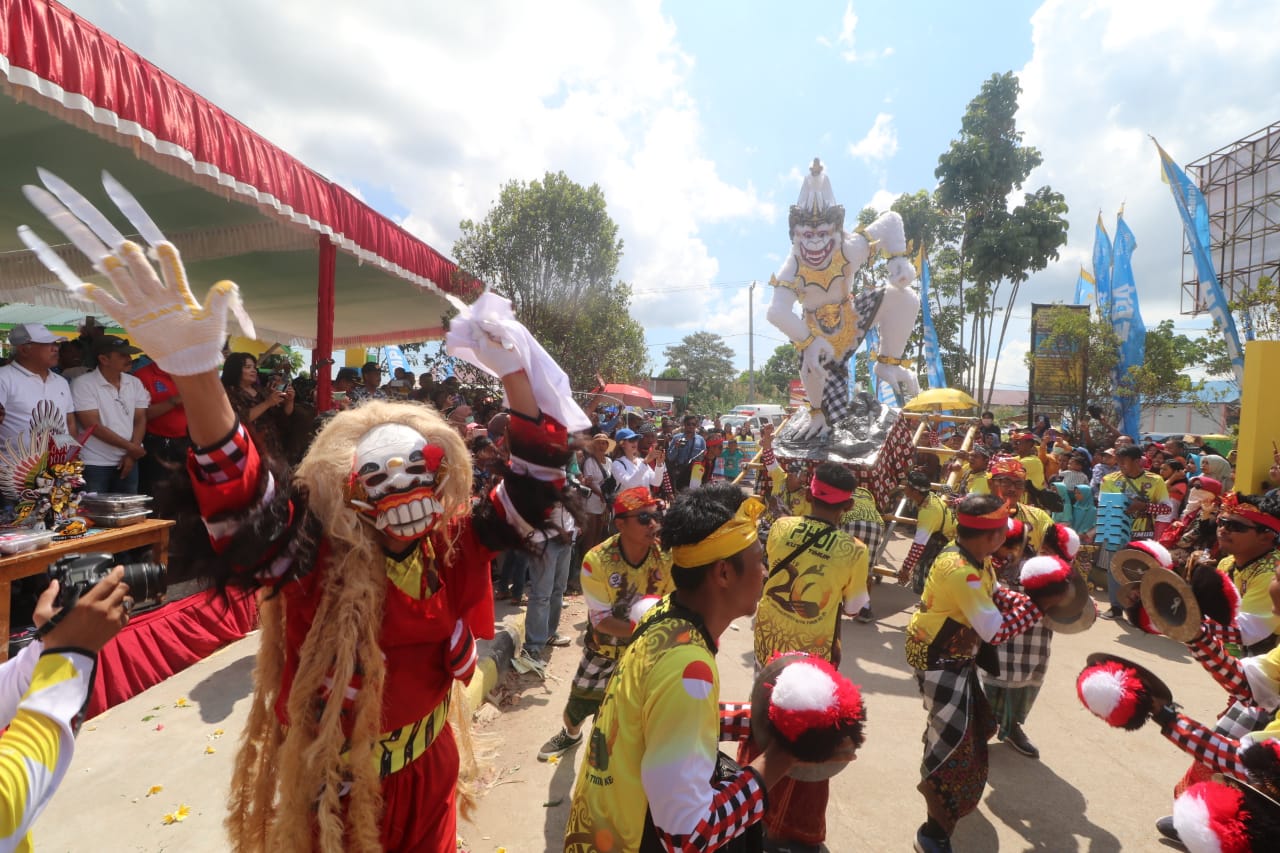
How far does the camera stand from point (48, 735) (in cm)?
131

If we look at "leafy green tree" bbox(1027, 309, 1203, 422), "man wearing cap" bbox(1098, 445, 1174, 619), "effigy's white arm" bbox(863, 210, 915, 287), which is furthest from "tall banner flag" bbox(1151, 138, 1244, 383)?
"effigy's white arm" bbox(863, 210, 915, 287)

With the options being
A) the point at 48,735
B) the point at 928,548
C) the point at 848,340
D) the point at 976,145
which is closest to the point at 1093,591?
the point at 928,548

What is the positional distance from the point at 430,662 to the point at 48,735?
0.88 meters

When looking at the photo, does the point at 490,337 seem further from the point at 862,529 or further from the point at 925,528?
the point at 925,528

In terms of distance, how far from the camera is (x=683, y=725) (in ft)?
5.12

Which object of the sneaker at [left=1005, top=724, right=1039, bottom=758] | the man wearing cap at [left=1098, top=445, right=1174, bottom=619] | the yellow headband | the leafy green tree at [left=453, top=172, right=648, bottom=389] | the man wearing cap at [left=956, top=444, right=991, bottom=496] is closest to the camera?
the yellow headband

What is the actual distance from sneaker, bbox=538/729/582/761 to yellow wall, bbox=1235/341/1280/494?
502 cm

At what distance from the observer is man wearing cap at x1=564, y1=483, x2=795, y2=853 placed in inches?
60.7

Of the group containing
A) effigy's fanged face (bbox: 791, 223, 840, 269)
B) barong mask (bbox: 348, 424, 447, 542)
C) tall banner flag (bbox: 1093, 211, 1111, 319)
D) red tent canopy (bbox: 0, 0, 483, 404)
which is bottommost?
barong mask (bbox: 348, 424, 447, 542)

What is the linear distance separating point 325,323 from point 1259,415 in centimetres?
757

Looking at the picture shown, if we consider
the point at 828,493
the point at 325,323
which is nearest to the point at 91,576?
the point at 828,493

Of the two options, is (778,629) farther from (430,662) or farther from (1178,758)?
(1178,758)

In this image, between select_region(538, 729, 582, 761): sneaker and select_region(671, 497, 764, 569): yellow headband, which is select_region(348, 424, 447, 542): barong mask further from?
select_region(538, 729, 582, 761): sneaker

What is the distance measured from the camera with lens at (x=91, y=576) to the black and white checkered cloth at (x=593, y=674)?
2.41 metres
